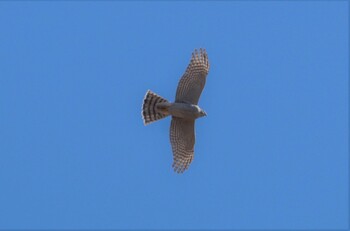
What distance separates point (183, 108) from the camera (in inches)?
2421

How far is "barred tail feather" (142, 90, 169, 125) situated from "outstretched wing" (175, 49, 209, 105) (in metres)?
0.61

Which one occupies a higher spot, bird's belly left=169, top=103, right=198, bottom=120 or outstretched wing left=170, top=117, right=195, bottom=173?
bird's belly left=169, top=103, right=198, bottom=120

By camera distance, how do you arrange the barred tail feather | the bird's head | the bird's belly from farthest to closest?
the bird's head, the barred tail feather, the bird's belly

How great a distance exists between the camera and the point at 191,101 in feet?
203

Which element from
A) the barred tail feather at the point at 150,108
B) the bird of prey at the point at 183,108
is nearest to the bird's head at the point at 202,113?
the bird of prey at the point at 183,108

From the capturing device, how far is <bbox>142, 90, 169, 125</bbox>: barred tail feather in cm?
6175

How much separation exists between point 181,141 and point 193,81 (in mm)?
1922

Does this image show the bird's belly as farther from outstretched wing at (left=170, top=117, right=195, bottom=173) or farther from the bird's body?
outstretched wing at (left=170, top=117, right=195, bottom=173)

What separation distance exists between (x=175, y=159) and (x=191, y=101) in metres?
1.87

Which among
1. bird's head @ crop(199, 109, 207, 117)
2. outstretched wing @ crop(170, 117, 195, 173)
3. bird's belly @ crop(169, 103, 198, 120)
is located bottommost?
outstretched wing @ crop(170, 117, 195, 173)

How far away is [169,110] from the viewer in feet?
202

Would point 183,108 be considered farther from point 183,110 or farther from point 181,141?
point 181,141

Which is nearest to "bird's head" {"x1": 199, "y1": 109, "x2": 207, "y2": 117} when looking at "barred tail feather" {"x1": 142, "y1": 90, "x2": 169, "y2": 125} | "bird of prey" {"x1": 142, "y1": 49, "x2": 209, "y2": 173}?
"bird of prey" {"x1": 142, "y1": 49, "x2": 209, "y2": 173}

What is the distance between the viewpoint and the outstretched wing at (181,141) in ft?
204
